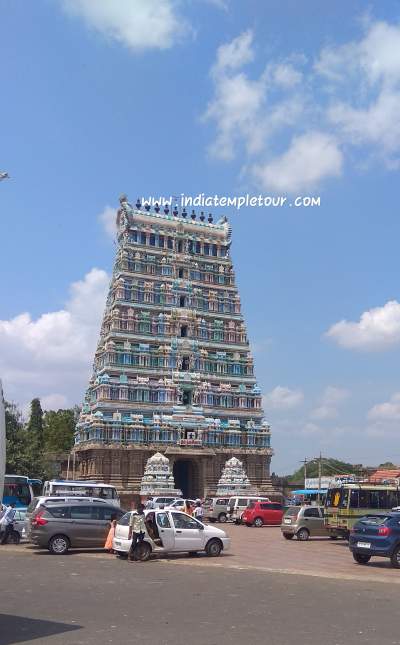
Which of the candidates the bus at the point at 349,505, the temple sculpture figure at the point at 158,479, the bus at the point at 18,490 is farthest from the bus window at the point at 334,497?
the temple sculpture figure at the point at 158,479

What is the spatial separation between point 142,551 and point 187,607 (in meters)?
8.82

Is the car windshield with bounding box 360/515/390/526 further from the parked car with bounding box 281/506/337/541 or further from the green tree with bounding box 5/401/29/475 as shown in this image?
the green tree with bounding box 5/401/29/475

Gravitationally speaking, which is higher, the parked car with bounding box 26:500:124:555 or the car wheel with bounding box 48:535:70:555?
the parked car with bounding box 26:500:124:555

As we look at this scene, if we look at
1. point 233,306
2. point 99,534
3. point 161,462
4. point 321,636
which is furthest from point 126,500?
point 321,636

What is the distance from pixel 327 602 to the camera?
12797mm

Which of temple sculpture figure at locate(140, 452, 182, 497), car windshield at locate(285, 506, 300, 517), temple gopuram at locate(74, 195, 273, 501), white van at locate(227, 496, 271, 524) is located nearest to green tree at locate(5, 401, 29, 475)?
temple gopuram at locate(74, 195, 273, 501)

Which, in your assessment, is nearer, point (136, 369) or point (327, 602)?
point (327, 602)

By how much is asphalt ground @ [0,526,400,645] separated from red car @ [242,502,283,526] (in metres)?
21.2

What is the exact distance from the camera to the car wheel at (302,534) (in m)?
30.8

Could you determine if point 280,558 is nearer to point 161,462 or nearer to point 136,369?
point 161,462

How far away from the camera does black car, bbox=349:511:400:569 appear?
19.2 meters

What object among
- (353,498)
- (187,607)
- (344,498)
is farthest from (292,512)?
(187,607)

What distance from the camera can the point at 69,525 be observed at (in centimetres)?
2248

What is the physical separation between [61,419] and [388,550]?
8179 centimetres
